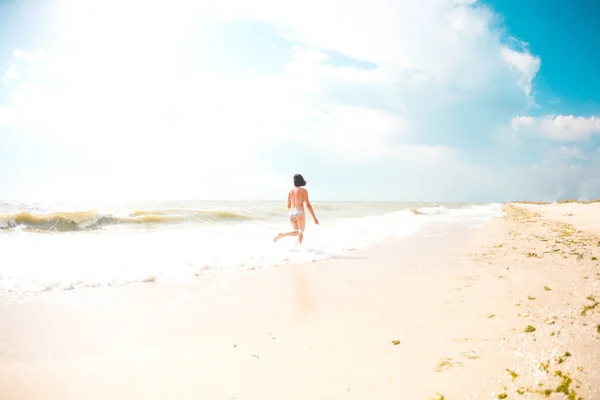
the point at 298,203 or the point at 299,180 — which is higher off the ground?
the point at 299,180

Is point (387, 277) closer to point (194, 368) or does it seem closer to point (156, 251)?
point (194, 368)

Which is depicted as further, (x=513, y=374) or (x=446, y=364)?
(x=446, y=364)

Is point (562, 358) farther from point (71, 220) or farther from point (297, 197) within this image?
point (71, 220)

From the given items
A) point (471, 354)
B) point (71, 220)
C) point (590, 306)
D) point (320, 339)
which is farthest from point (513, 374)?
point (71, 220)

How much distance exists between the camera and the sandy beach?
2266 mm

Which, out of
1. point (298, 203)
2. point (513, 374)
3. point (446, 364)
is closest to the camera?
point (513, 374)

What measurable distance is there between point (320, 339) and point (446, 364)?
1.17 m

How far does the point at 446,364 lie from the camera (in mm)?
2402

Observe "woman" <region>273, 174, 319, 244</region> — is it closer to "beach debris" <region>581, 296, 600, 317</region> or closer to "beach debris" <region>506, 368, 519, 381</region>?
"beach debris" <region>581, 296, 600, 317</region>

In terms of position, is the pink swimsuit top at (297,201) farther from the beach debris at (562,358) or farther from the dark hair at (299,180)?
the beach debris at (562,358)

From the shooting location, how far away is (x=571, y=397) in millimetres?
1834

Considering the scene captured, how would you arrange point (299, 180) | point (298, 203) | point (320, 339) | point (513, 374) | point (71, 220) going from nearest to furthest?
point (513, 374) → point (320, 339) → point (299, 180) → point (298, 203) → point (71, 220)

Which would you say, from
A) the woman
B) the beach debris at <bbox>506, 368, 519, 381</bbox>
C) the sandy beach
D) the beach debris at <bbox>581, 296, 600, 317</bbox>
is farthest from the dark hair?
the beach debris at <bbox>506, 368, 519, 381</bbox>

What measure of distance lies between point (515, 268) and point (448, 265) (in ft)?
3.58
